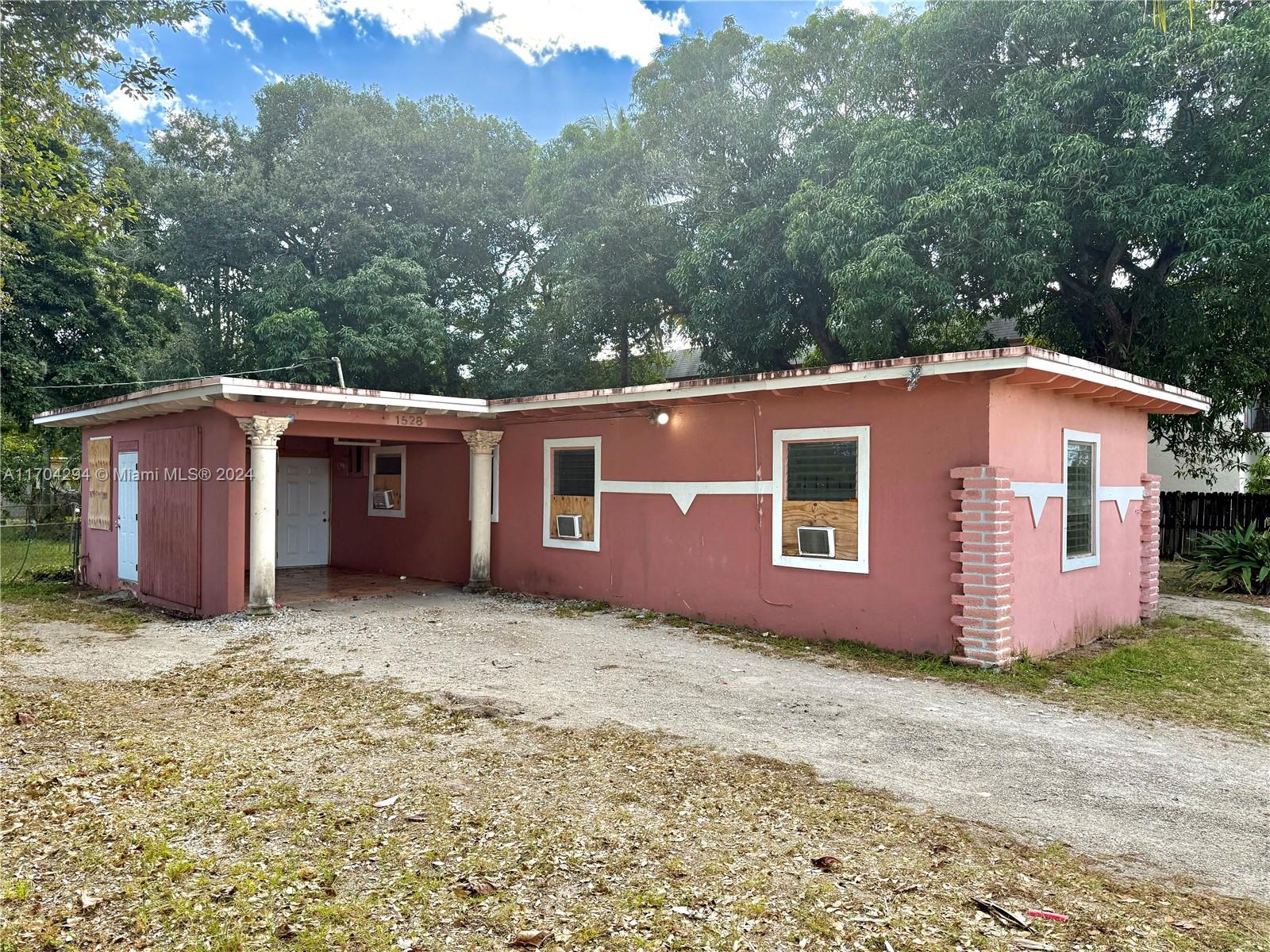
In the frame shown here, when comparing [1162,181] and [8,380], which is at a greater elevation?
[1162,181]

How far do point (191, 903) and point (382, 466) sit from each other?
33.0ft

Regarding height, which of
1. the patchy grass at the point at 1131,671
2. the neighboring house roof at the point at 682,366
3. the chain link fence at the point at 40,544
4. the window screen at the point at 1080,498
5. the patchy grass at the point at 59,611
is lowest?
the patchy grass at the point at 59,611

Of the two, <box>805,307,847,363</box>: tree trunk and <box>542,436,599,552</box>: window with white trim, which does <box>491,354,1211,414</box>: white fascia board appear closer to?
<box>542,436,599,552</box>: window with white trim

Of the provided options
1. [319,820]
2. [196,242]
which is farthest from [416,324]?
[319,820]

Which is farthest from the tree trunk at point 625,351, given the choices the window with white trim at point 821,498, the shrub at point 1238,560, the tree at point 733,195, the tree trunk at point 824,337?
the shrub at point 1238,560

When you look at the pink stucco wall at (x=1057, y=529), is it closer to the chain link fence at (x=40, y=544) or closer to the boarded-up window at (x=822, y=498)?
the boarded-up window at (x=822, y=498)

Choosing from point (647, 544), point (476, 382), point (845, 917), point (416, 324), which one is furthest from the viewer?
point (476, 382)

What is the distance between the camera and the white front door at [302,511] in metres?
12.6

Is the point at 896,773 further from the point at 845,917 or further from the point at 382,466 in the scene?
the point at 382,466

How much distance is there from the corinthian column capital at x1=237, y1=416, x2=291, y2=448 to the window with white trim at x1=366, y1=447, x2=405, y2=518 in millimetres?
3548

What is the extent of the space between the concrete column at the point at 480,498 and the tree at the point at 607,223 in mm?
6188

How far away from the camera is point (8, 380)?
14164 millimetres

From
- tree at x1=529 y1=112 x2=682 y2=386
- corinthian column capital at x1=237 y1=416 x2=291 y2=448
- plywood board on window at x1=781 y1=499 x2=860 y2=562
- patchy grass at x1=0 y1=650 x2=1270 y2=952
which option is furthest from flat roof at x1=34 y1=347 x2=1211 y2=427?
tree at x1=529 y1=112 x2=682 y2=386

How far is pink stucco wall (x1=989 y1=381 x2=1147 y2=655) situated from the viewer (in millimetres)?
6277
